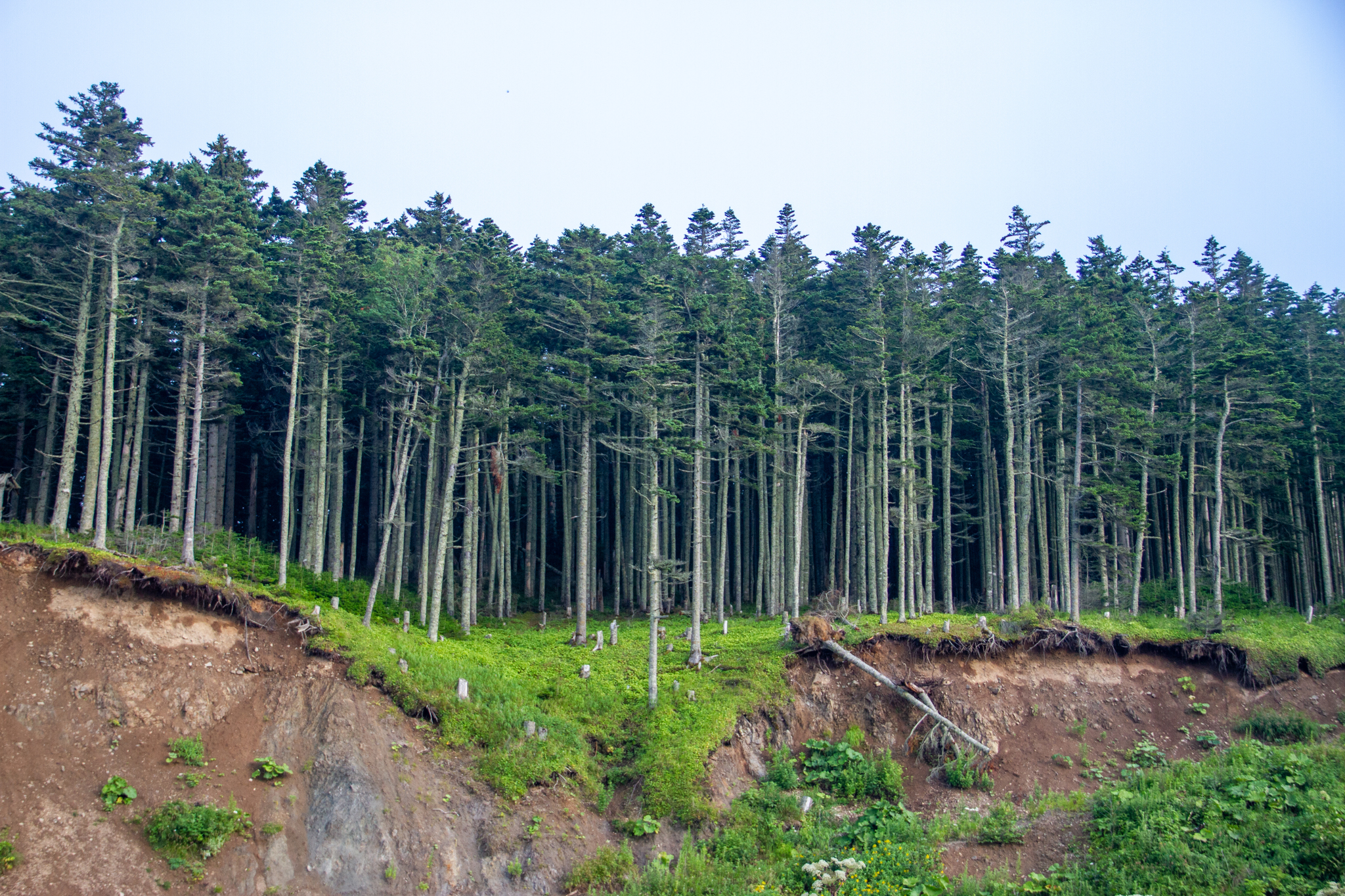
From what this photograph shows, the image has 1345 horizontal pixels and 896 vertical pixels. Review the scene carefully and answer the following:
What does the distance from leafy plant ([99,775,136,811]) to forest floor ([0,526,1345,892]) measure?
0.38 m

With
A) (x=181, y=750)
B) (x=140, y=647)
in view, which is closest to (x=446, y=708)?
(x=181, y=750)

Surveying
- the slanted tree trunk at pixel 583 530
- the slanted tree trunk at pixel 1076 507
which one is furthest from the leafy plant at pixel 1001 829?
the slanted tree trunk at pixel 583 530

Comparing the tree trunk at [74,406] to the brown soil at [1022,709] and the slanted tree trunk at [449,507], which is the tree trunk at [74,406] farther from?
the brown soil at [1022,709]

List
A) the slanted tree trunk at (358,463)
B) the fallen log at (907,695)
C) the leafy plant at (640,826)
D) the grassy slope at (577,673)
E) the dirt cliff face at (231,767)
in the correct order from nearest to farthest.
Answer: the dirt cliff face at (231,767)
the leafy plant at (640,826)
the grassy slope at (577,673)
the fallen log at (907,695)
the slanted tree trunk at (358,463)

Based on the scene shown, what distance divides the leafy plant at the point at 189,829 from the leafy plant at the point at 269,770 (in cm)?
124

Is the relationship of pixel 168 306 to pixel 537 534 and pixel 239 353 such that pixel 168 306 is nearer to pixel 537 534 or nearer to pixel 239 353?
pixel 239 353

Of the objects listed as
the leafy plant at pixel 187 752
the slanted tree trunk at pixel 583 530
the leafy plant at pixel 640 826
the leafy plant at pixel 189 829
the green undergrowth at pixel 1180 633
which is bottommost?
the leafy plant at pixel 640 826

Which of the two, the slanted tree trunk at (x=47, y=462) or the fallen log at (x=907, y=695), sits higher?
the slanted tree trunk at (x=47, y=462)

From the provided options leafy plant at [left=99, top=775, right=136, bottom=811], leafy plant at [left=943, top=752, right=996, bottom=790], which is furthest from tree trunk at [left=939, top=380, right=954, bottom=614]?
leafy plant at [left=99, top=775, right=136, bottom=811]

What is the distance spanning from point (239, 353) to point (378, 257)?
22.3 ft

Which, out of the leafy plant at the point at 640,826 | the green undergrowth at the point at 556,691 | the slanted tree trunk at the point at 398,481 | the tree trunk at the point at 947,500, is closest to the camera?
the leafy plant at the point at 640,826

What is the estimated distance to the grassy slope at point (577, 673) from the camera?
19.2m

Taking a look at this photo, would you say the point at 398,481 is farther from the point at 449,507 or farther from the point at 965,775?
the point at 965,775

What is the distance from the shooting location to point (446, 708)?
19422 mm
